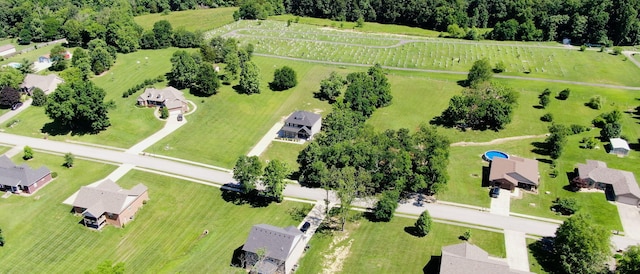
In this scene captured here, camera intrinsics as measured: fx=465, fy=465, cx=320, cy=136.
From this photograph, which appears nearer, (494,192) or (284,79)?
(494,192)

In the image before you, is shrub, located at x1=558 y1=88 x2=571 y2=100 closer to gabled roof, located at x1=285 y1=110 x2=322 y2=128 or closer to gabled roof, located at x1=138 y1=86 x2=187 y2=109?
gabled roof, located at x1=285 y1=110 x2=322 y2=128

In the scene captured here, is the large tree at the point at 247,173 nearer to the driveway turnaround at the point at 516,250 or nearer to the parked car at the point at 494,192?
the parked car at the point at 494,192

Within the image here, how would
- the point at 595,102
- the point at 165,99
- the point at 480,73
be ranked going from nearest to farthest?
1. the point at 165,99
2. the point at 595,102
3. the point at 480,73

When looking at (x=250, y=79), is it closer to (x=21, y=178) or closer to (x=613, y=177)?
(x=21, y=178)

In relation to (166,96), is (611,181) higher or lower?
lower

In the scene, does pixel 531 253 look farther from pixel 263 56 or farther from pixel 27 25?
pixel 27 25

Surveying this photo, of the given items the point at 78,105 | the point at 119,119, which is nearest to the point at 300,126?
the point at 119,119

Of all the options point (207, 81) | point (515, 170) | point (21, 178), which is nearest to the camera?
point (21, 178)
